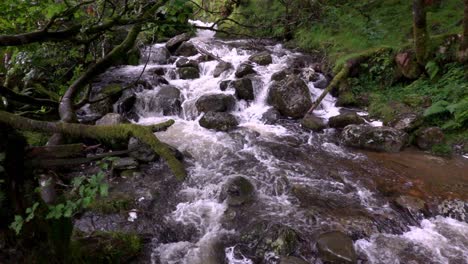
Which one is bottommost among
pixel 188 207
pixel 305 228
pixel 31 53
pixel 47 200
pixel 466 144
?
pixel 188 207

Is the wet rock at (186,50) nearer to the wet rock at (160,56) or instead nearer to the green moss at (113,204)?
the wet rock at (160,56)

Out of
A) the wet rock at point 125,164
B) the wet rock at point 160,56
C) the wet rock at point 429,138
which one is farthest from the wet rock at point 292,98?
the wet rock at point 160,56

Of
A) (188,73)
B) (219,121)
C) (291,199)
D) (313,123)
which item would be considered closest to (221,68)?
(188,73)

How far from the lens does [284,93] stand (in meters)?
9.58

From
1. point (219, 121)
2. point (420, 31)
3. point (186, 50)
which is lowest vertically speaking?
point (219, 121)

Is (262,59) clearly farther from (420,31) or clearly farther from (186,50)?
(420,31)

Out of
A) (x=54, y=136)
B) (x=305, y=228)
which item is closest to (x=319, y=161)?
(x=305, y=228)

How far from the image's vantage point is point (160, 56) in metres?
13.2

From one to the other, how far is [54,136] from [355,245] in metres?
4.08

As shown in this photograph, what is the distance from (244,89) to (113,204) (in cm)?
578

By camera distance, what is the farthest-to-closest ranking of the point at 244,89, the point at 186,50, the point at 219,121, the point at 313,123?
1. the point at 186,50
2. the point at 244,89
3. the point at 219,121
4. the point at 313,123

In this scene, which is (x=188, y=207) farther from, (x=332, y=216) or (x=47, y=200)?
(x=47, y=200)

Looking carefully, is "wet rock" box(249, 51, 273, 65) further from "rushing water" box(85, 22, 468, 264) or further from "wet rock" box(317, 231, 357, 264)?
"wet rock" box(317, 231, 357, 264)

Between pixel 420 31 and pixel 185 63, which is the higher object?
pixel 420 31
